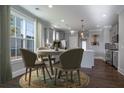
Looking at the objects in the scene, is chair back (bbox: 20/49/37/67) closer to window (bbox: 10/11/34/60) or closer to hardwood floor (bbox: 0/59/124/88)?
hardwood floor (bbox: 0/59/124/88)

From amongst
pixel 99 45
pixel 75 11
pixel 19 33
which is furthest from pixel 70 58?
pixel 99 45

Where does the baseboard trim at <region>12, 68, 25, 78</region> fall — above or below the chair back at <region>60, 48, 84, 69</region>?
below

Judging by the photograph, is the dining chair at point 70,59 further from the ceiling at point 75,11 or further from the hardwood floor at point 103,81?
Result: the ceiling at point 75,11

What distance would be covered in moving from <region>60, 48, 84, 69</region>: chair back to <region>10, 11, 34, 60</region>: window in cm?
200

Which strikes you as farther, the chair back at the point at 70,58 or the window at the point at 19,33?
the window at the point at 19,33

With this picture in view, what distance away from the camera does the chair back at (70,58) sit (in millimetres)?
3186

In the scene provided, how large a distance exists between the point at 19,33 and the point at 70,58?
2.49 meters

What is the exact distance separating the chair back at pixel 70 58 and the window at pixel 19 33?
1999 millimetres

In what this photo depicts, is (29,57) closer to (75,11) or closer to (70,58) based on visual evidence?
(70,58)

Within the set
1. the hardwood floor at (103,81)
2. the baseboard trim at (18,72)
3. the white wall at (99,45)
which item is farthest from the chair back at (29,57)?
the white wall at (99,45)

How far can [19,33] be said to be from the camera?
16.2 ft

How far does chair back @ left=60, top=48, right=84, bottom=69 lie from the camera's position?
3.19 meters

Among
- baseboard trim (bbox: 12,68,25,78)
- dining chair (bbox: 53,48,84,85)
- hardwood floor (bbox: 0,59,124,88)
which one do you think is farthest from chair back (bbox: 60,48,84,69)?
baseboard trim (bbox: 12,68,25,78)
